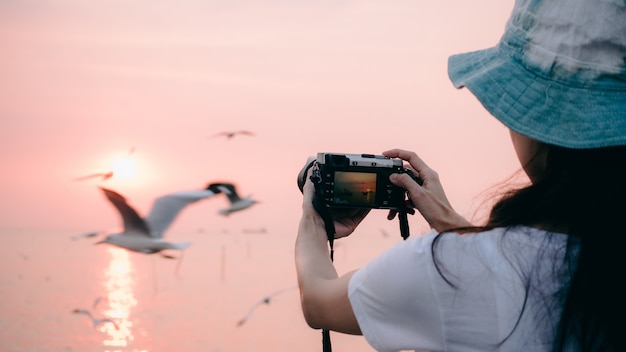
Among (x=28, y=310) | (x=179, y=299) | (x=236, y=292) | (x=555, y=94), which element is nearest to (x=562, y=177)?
(x=555, y=94)

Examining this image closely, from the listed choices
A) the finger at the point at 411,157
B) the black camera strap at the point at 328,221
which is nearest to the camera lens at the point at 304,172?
the black camera strap at the point at 328,221

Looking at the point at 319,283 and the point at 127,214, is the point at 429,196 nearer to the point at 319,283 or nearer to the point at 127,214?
the point at 319,283

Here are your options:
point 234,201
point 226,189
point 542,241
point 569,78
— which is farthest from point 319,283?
point 234,201

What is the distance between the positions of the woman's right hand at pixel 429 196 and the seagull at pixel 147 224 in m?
4.88

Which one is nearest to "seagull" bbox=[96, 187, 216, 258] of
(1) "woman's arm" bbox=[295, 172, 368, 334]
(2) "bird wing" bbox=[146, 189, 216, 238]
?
(2) "bird wing" bbox=[146, 189, 216, 238]

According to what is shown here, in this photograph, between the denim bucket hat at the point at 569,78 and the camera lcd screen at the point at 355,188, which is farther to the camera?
the camera lcd screen at the point at 355,188

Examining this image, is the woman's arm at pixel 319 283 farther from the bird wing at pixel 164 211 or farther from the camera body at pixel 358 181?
the bird wing at pixel 164 211

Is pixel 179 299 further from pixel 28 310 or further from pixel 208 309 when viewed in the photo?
pixel 28 310

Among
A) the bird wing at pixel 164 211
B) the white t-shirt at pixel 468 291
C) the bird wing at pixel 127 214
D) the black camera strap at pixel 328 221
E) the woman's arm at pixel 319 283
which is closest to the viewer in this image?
the white t-shirt at pixel 468 291

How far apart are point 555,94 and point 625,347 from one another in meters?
0.39

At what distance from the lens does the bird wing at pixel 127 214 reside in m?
7.01

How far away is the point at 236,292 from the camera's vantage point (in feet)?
127

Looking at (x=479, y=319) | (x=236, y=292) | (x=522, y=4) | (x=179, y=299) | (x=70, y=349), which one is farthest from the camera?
(x=236, y=292)

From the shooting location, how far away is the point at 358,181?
163cm
